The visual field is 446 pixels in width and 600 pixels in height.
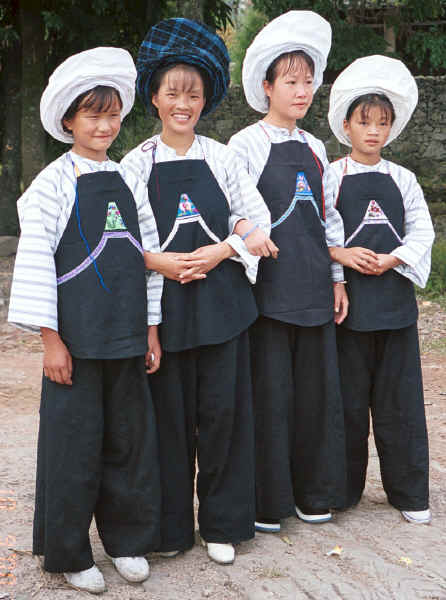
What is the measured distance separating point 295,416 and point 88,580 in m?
1.12

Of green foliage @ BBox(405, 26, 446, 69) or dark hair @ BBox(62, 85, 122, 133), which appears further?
green foliage @ BBox(405, 26, 446, 69)

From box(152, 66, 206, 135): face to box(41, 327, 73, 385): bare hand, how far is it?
92 centimetres

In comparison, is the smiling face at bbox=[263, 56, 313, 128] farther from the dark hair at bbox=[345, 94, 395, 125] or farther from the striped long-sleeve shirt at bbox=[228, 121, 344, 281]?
the dark hair at bbox=[345, 94, 395, 125]

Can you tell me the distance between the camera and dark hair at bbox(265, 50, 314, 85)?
3.12 metres

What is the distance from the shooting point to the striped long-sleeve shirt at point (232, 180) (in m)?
2.94

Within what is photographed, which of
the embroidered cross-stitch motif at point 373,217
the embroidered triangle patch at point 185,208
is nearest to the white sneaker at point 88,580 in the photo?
the embroidered triangle patch at point 185,208

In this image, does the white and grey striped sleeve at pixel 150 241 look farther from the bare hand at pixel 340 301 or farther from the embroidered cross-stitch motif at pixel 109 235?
the bare hand at pixel 340 301

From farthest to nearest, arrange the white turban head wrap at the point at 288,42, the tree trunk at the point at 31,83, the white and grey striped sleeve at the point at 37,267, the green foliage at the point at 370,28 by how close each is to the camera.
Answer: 1. the green foliage at the point at 370,28
2. the tree trunk at the point at 31,83
3. the white turban head wrap at the point at 288,42
4. the white and grey striped sleeve at the point at 37,267

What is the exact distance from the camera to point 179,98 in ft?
9.43

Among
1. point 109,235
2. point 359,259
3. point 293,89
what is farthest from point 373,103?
point 109,235

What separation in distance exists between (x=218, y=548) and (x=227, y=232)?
4.18ft

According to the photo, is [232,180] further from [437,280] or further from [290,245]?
[437,280]

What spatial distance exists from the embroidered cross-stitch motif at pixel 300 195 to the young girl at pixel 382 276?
0.23m

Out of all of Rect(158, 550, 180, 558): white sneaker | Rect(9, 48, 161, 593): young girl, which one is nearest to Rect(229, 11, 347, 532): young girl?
Rect(158, 550, 180, 558): white sneaker
